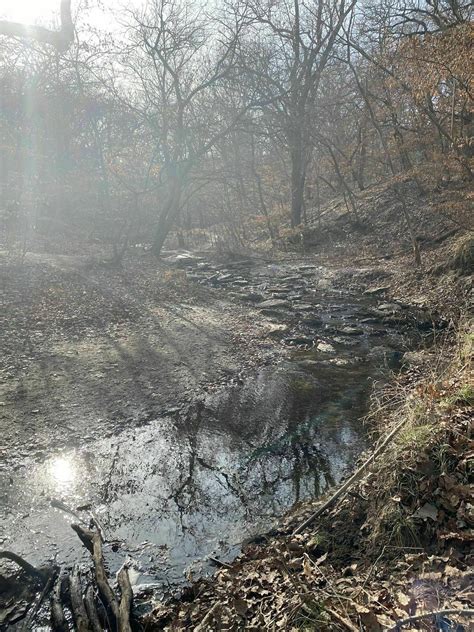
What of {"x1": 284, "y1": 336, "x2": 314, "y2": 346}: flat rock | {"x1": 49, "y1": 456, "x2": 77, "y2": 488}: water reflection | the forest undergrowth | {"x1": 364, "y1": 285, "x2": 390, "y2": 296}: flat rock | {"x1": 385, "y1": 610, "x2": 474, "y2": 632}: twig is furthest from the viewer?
{"x1": 364, "y1": 285, "x2": 390, "y2": 296}: flat rock

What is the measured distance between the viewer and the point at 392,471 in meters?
4.18

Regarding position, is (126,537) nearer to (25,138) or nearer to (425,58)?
(425,58)

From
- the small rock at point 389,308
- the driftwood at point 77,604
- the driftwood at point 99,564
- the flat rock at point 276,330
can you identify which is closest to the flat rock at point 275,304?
the flat rock at point 276,330

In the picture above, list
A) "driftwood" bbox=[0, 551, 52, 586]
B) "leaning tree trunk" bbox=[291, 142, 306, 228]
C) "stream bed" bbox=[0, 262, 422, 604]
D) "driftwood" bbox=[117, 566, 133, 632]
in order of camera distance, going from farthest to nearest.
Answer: "leaning tree trunk" bbox=[291, 142, 306, 228], "stream bed" bbox=[0, 262, 422, 604], "driftwood" bbox=[0, 551, 52, 586], "driftwood" bbox=[117, 566, 133, 632]

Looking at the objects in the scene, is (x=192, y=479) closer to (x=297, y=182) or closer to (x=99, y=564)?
(x=99, y=564)

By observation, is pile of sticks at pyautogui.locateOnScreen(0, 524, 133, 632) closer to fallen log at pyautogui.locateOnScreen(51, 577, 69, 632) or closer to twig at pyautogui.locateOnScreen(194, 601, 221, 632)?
fallen log at pyautogui.locateOnScreen(51, 577, 69, 632)

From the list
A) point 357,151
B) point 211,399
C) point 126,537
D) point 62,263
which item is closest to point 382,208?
point 357,151

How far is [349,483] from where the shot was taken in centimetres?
436

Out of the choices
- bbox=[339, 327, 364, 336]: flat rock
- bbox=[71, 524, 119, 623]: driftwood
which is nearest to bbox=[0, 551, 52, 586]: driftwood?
bbox=[71, 524, 119, 623]: driftwood

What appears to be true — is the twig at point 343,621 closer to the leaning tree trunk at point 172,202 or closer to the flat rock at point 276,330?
the flat rock at point 276,330

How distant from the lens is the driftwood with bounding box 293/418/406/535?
4352 millimetres

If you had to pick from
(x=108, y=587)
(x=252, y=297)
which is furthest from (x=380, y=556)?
(x=252, y=297)

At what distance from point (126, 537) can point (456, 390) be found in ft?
11.8

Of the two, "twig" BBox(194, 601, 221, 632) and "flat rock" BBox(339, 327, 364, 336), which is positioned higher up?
"flat rock" BBox(339, 327, 364, 336)
